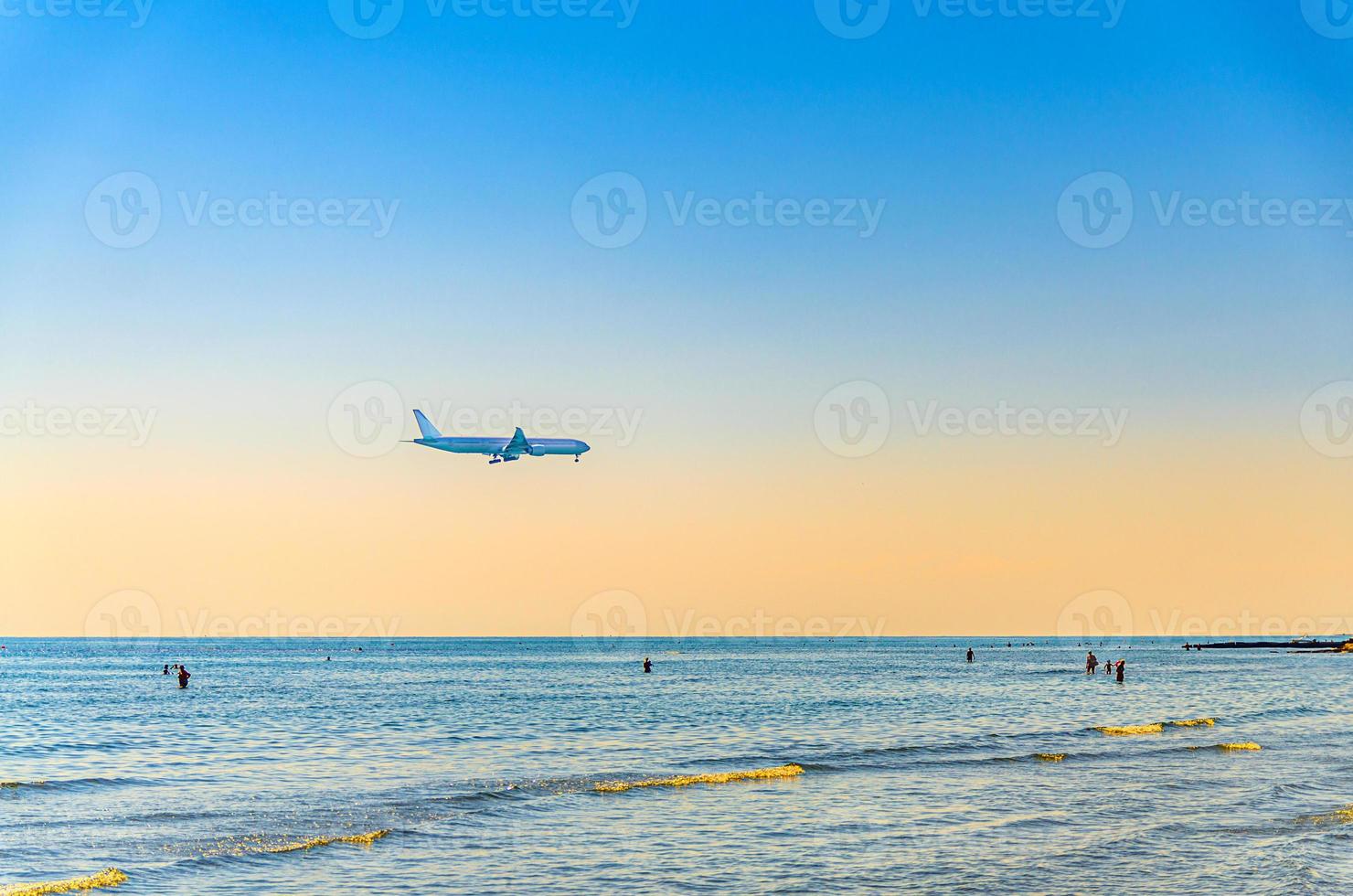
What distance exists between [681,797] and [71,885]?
16010 mm

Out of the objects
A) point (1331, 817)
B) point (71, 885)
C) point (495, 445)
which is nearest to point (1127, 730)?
point (1331, 817)

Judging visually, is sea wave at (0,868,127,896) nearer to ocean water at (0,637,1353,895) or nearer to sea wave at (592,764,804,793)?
ocean water at (0,637,1353,895)

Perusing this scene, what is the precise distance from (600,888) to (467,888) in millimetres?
2567

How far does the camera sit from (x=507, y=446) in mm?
95000

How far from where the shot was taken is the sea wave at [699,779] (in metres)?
37.2

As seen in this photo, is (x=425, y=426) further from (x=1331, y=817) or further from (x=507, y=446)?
(x=1331, y=817)

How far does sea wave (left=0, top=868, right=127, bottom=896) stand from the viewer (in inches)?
934

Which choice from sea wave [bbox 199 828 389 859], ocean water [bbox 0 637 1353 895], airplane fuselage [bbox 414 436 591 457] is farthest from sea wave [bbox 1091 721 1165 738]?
airplane fuselage [bbox 414 436 591 457]

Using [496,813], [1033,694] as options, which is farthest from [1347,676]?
[496,813]

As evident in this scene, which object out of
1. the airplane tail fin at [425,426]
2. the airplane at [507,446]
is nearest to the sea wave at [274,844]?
the airplane at [507,446]

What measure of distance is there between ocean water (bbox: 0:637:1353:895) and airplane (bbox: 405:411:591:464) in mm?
26198

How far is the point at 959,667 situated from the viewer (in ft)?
443

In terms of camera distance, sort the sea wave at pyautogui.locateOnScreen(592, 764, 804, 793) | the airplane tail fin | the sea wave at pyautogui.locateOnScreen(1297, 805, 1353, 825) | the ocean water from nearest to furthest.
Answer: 1. the ocean water
2. the sea wave at pyautogui.locateOnScreen(1297, 805, 1353, 825)
3. the sea wave at pyautogui.locateOnScreen(592, 764, 804, 793)
4. the airplane tail fin

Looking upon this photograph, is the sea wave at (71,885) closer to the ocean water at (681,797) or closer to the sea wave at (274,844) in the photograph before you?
the ocean water at (681,797)
